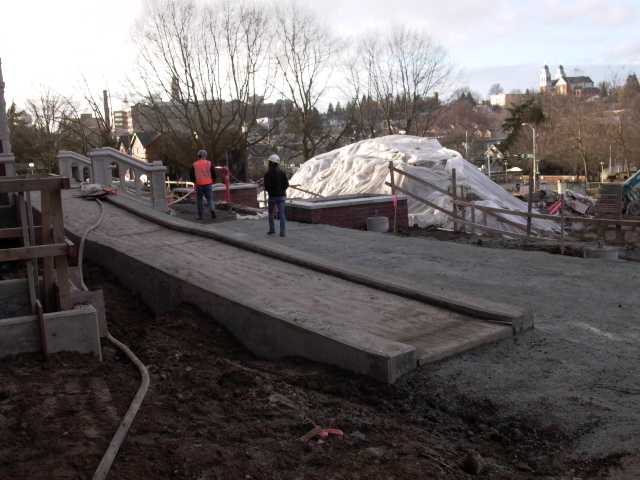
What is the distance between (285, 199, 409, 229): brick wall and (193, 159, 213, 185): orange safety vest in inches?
86.3

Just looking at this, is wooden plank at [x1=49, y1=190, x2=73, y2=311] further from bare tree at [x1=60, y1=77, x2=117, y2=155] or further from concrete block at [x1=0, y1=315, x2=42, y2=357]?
bare tree at [x1=60, y1=77, x2=117, y2=155]

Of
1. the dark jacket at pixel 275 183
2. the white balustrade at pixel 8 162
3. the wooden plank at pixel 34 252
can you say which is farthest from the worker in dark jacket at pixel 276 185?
the wooden plank at pixel 34 252

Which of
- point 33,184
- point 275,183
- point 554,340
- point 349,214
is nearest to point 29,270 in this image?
point 33,184

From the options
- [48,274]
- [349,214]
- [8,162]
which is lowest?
[349,214]

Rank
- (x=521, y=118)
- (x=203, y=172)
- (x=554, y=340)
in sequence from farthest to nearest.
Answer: (x=521, y=118)
(x=203, y=172)
(x=554, y=340)

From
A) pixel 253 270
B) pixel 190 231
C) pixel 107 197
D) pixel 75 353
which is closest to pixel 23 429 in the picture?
pixel 75 353

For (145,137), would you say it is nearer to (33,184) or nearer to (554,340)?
(33,184)

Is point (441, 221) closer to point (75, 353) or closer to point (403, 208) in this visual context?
point (403, 208)

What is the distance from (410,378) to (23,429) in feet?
9.18

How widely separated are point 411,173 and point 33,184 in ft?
84.0

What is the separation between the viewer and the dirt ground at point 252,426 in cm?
374

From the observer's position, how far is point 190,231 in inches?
444

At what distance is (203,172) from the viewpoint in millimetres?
15289

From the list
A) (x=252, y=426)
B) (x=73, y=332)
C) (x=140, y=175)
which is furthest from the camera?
(x=140, y=175)
